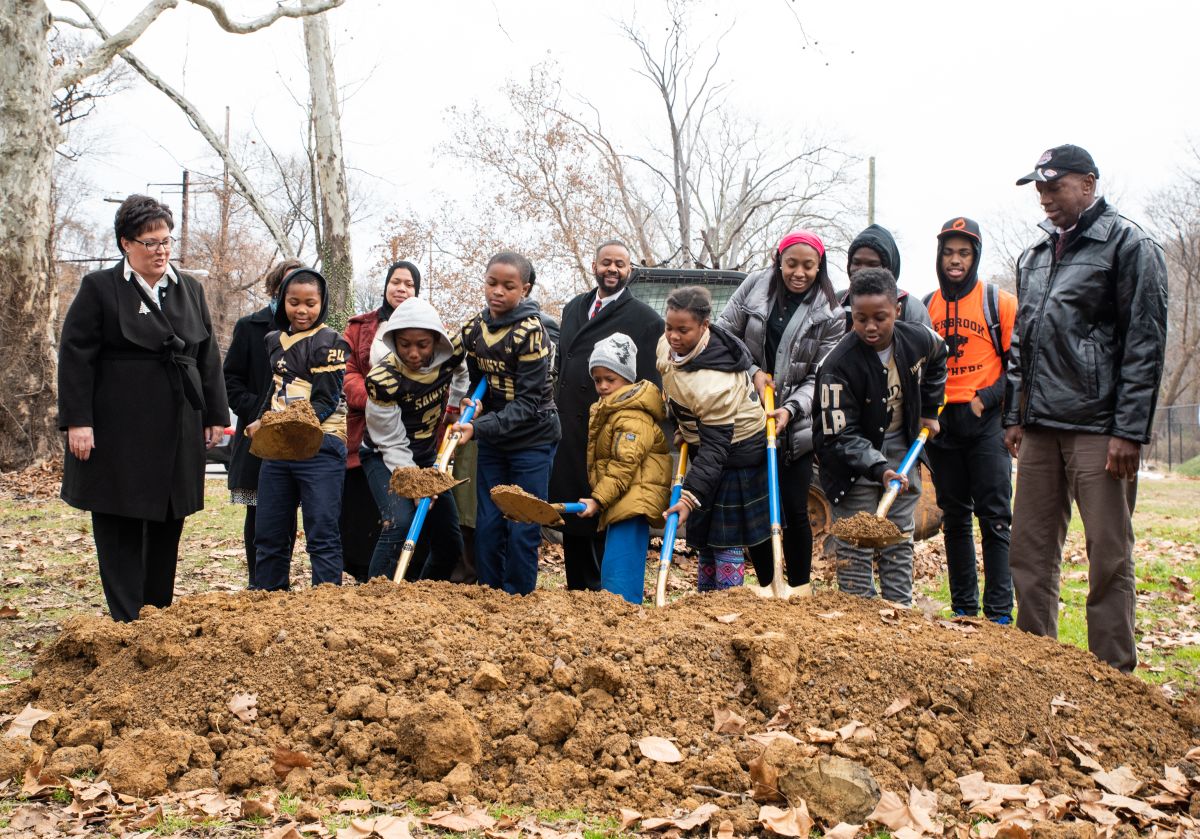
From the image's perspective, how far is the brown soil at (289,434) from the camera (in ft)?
15.6

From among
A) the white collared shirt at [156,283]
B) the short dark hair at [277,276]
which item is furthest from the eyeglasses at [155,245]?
the short dark hair at [277,276]

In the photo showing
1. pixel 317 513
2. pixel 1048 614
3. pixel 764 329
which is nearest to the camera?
pixel 1048 614

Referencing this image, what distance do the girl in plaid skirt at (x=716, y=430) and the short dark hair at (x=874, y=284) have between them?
607 mm

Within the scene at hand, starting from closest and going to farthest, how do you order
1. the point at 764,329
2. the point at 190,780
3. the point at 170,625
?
the point at 190,780
the point at 170,625
the point at 764,329

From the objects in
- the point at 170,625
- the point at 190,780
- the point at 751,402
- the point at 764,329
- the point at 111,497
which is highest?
the point at 764,329

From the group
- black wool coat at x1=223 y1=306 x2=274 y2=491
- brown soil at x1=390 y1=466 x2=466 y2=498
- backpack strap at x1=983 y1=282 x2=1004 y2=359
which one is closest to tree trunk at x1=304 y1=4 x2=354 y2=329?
black wool coat at x1=223 y1=306 x2=274 y2=491

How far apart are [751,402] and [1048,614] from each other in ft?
5.42

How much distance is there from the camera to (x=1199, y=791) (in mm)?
3256

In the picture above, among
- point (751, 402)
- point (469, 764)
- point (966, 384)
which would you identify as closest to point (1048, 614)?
point (966, 384)

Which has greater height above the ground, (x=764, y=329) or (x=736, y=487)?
(x=764, y=329)

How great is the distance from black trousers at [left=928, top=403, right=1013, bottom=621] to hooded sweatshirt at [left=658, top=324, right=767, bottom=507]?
1.05m

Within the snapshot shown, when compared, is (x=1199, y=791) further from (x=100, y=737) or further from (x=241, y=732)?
(x=100, y=737)

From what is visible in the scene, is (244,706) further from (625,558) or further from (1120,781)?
(1120,781)

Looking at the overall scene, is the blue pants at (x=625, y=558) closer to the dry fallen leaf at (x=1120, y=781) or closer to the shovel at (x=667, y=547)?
the shovel at (x=667, y=547)
